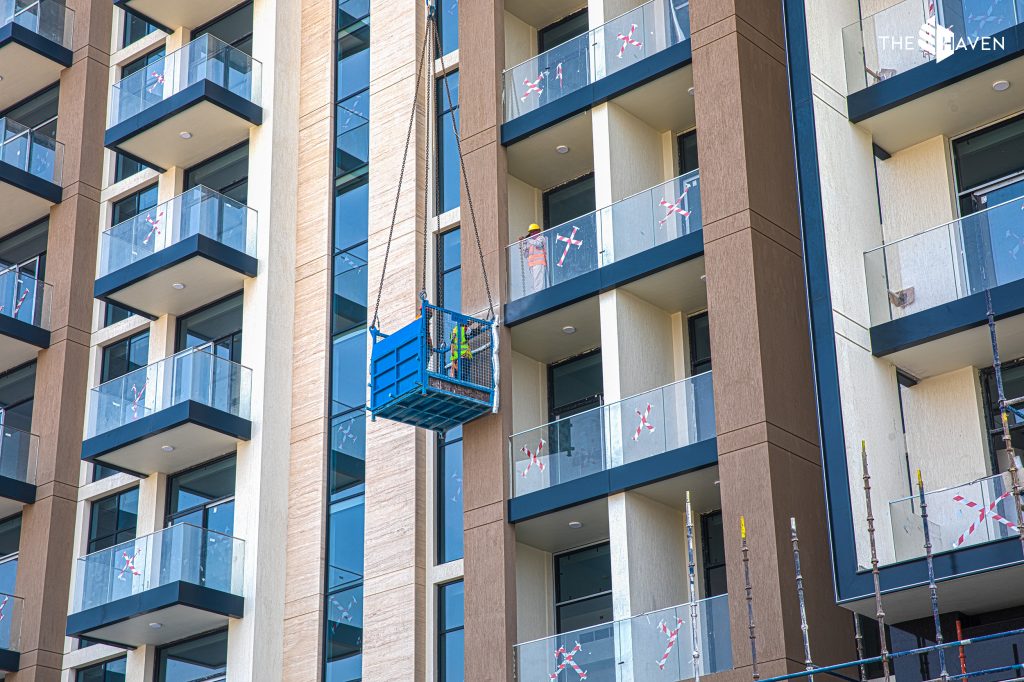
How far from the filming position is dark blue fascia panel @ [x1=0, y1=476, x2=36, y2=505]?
34969mm

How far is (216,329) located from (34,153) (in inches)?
283

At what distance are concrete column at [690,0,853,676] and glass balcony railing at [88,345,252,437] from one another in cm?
1179

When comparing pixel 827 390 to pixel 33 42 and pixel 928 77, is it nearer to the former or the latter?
pixel 928 77

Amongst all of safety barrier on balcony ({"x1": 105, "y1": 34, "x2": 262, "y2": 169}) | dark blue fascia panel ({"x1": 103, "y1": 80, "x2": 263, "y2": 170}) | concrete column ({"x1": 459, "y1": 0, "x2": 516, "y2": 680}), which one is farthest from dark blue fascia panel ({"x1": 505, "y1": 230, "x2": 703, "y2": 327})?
safety barrier on balcony ({"x1": 105, "y1": 34, "x2": 262, "y2": 169})

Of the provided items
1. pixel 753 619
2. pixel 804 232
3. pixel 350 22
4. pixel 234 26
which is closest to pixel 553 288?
pixel 804 232

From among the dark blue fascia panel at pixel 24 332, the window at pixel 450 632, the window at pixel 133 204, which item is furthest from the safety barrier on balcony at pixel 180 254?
the window at pixel 450 632

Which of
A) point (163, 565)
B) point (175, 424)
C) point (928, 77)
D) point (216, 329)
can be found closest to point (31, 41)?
point (216, 329)

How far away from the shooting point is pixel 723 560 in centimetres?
2677

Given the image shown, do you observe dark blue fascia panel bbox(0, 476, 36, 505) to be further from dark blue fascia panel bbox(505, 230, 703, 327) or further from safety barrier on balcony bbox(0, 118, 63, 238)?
dark blue fascia panel bbox(505, 230, 703, 327)

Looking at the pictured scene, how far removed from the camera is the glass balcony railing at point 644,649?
77.6 ft

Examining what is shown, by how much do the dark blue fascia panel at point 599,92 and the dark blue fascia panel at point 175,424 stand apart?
820 centimetres

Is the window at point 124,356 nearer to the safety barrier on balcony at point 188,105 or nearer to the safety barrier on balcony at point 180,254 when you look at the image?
the safety barrier on balcony at point 180,254

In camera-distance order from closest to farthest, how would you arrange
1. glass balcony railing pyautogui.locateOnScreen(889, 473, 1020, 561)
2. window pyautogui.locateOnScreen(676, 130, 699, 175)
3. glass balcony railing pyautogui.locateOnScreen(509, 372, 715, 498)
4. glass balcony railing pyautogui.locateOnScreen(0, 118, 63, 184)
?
glass balcony railing pyautogui.locateOnScreen(889, 473, 1020, 561)
glass balcony railing pyautogui.locateOnScreen(509, 372, 715, 498)
window pyautogui.locateOnScreen(676, 130, 699, 175)
glass balcony railing pyautogui.locateOnScreen(0, 118, 63, 184)

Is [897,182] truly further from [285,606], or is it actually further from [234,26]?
[234,26]
